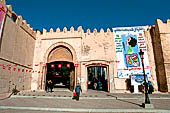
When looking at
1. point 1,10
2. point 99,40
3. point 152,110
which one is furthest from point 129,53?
point 1,10

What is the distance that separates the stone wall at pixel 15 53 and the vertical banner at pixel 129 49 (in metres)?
10.1

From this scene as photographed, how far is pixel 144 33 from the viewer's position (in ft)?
42.7

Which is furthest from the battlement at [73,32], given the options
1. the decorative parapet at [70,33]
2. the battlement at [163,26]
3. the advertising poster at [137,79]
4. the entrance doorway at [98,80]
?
the advertising poster at [137,79]

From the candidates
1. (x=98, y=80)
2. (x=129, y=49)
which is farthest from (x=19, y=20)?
(x=98, y=80)

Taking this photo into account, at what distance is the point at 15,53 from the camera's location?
10375 mm

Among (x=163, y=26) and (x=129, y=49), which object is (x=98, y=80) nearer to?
(x=129, y=49)

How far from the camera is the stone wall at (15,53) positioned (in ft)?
29.6

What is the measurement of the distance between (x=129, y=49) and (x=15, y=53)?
11.8 m

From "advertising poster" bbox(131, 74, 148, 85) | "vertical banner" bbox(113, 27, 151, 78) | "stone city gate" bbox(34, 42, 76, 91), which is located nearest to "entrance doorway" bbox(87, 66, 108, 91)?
"vertical banner" bbox(113, 27, 151, 78)

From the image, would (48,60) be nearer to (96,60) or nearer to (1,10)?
(96,60)

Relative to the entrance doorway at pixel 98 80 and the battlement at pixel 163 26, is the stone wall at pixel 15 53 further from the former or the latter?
the battlement at pixel 163 26

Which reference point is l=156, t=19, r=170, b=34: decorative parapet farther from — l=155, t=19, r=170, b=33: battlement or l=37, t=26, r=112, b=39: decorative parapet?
l=37, t=26, r=112, b=39: decorative parapet

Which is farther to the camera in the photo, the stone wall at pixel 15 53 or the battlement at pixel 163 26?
the battlement at pixel 163 26

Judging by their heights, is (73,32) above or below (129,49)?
above
